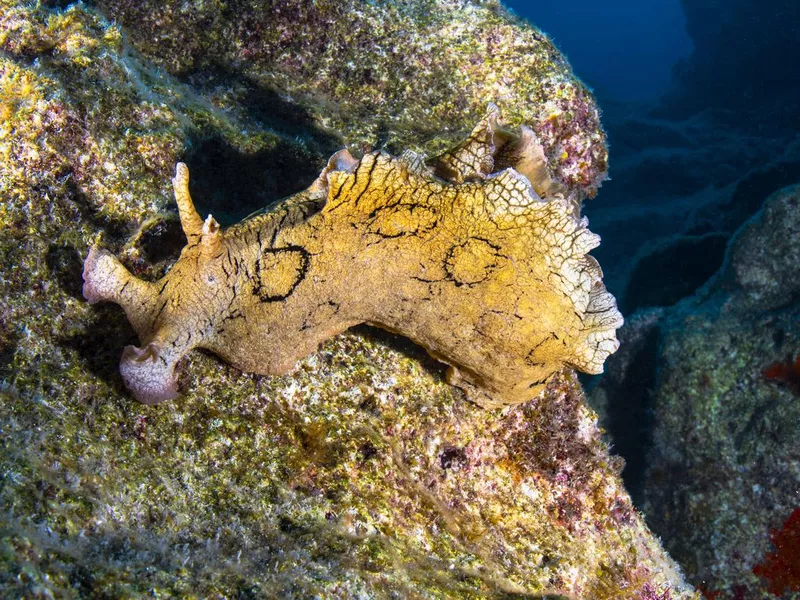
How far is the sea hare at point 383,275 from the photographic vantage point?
3143mm

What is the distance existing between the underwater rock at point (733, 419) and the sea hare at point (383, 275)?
620 centimetres

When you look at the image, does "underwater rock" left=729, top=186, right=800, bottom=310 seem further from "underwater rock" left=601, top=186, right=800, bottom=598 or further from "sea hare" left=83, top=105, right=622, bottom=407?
"sea hare" left=83, top=105, right=622, bottom=407

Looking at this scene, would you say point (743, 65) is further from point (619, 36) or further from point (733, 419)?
point (619, 36)

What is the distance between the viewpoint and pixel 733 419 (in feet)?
26.8

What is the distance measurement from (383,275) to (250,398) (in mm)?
1306

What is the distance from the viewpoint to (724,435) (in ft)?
26.7

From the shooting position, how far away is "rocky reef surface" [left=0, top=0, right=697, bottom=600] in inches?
108

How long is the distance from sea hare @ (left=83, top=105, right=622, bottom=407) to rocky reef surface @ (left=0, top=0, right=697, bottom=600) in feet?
1.33

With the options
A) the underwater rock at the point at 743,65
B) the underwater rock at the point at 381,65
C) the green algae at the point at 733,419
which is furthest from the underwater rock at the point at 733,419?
the underwater rock at the point at 743,65

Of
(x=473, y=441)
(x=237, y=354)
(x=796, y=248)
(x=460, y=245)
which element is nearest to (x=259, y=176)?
(x=237, y=354)

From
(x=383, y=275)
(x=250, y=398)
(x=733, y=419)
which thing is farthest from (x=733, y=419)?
(x=250, y=398)

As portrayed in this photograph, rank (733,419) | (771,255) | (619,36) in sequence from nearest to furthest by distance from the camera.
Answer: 1. (733,419)
2. (771,255)
3. (619,36)

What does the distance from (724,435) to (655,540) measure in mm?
4409

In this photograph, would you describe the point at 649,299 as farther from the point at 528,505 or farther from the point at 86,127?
the point at 86,127
